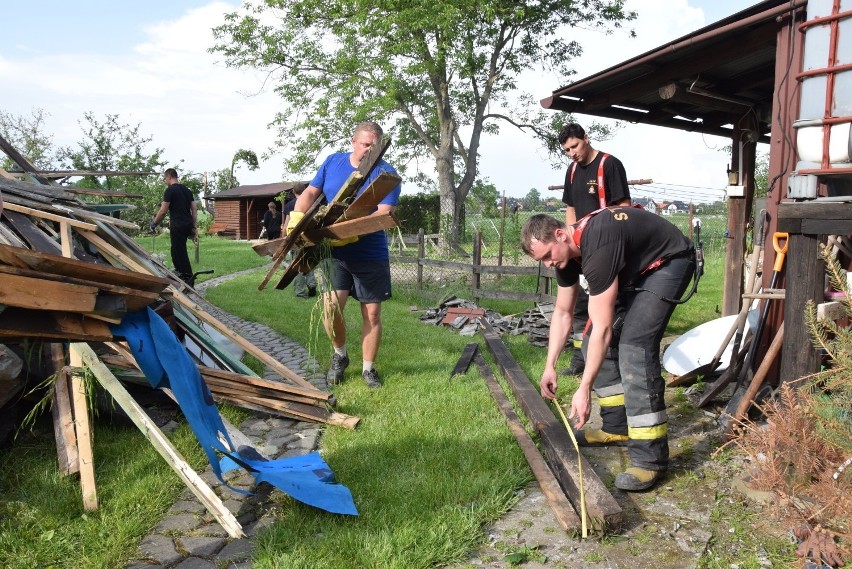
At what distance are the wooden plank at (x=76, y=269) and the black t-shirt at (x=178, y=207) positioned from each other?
9528 mm

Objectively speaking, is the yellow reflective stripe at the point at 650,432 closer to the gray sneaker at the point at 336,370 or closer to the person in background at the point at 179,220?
the gray sneaker at the point at 336,370

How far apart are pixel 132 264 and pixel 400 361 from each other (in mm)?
2599

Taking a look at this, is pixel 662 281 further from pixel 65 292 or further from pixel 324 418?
pixel 65 292

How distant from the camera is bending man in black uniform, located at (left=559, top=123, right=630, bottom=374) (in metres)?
5.18

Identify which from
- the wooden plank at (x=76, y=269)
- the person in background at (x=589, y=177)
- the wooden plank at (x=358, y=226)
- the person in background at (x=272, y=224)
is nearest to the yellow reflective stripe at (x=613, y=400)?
the person in background at (x=589, y=177)

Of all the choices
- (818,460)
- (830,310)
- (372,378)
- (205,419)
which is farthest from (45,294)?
(830,310)

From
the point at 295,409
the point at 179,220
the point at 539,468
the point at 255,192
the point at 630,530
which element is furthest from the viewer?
the point at 255,192

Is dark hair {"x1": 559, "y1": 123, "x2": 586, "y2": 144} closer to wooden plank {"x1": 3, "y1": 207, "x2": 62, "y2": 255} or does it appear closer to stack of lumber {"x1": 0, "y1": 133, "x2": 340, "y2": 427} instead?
stack of lumber {"x1": 0, "y1": 133, "x2": 340, "y2": 427}

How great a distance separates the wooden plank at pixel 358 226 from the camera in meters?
4.10

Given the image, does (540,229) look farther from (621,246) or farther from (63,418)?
(63,418)

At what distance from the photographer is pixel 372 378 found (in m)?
5.37

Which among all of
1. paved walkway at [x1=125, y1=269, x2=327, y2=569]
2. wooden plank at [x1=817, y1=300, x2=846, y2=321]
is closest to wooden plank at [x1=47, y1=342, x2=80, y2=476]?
paved walkway at [x1=125, y1=269, x2=327, y2=569]

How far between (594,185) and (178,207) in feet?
27.7

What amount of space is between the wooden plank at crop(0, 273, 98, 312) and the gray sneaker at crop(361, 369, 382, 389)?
3.31 m
